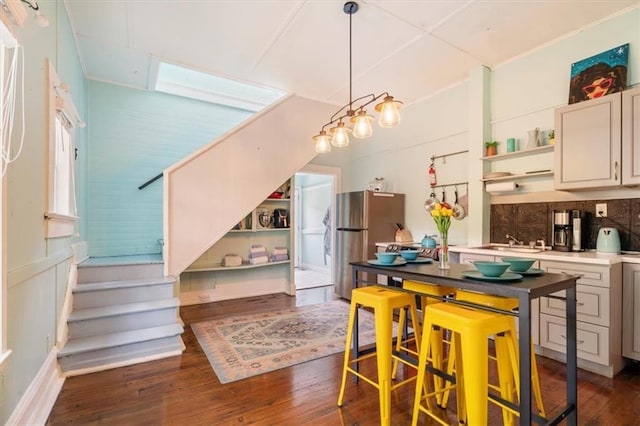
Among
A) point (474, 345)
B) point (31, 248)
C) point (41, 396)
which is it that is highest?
point (31, 248)

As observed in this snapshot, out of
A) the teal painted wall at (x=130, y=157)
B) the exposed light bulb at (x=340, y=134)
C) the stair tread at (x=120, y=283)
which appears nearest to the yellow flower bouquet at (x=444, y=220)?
the exposed light bulb at (x=340, y=134)

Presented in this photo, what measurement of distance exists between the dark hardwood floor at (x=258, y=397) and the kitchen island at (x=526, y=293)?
17.2 inches

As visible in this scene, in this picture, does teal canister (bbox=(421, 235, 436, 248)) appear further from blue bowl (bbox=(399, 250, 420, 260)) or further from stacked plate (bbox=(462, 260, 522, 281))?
stacked plate (bbox=(462, 260, 522, 281))

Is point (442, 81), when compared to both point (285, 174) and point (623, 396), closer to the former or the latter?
point (285, 174)

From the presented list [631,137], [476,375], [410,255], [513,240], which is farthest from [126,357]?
[631,137]

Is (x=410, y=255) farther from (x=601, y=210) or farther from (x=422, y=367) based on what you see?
(x=601, y=210)

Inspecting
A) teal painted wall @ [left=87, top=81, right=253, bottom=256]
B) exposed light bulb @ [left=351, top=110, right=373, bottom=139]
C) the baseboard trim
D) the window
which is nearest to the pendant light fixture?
exposed light bulb @ [left=351, top=110, right=373, bottom=139]

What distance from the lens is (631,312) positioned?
2.38m

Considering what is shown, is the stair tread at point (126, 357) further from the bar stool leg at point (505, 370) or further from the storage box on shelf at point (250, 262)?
the bar stool leg at point (505, 370)

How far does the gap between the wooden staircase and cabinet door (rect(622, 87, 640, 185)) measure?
4.15 meters

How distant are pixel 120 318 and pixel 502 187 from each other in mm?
4163

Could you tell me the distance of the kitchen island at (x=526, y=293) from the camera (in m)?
1.38

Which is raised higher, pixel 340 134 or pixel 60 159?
pixel 340 134

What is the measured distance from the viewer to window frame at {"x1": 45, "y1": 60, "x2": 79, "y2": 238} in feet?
7.41
